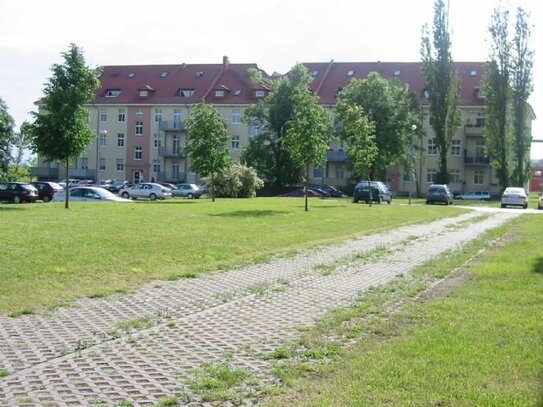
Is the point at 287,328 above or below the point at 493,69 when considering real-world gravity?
below

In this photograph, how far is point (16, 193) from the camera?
44875 millimetres

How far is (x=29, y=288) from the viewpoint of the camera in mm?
9773

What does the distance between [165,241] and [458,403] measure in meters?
11.8

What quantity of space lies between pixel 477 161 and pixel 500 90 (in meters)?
15.1

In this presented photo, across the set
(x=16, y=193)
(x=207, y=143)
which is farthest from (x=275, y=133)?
(x=16, y=193)

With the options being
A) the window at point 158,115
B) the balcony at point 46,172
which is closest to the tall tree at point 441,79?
the window at point 158,115

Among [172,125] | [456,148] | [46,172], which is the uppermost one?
[172,125]

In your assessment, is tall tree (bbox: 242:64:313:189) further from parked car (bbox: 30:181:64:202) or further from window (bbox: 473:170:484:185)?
parked car (bbox: 30:181:64:202)

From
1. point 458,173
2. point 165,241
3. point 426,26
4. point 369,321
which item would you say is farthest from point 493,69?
point 369,321

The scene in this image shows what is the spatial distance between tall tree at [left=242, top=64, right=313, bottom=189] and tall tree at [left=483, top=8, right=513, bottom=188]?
1794 cm

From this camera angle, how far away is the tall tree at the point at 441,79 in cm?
6831

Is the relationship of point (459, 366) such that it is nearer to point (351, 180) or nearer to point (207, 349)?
point (207, 349)

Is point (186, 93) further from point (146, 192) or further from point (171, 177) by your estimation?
point (146, 192)

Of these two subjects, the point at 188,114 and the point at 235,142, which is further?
the point at 235,142
